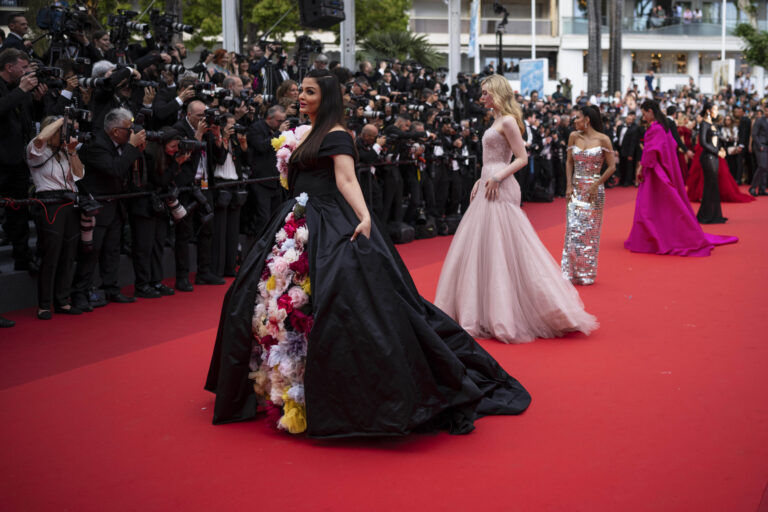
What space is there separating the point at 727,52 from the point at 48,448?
52.7 metres

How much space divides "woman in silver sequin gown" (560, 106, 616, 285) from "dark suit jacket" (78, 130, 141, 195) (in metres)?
4.47

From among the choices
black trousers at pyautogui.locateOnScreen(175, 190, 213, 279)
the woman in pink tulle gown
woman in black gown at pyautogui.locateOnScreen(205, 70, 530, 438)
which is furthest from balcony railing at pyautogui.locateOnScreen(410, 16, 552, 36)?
woman in black gown at pyautogui.locateOnScreen(205, 70, 530, 438)

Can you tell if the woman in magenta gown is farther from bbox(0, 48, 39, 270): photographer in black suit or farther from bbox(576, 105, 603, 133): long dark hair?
bbox(0, 48, 39, 270): photographer in black suit

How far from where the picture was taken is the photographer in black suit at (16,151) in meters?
7.36

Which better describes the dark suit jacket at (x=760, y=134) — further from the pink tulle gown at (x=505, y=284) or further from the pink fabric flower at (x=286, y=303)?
the pink fabric flower at (x=286, y=303)

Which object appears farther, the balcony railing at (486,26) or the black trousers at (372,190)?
the balcony railing at (486,26)

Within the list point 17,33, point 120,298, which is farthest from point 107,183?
point 17,33

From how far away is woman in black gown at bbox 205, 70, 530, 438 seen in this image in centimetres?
396

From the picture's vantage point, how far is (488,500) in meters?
3.41

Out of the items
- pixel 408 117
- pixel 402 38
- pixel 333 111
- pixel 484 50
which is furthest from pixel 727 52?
pixel 333 111

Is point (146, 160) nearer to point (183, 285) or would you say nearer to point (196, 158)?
point (196, 158)

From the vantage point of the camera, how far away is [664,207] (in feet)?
33.8

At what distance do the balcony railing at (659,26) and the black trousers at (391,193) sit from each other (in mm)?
37288

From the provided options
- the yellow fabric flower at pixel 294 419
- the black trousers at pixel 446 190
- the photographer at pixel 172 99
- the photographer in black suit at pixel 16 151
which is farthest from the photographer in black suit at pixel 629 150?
the yellow fabric flower at pixel 294 419
